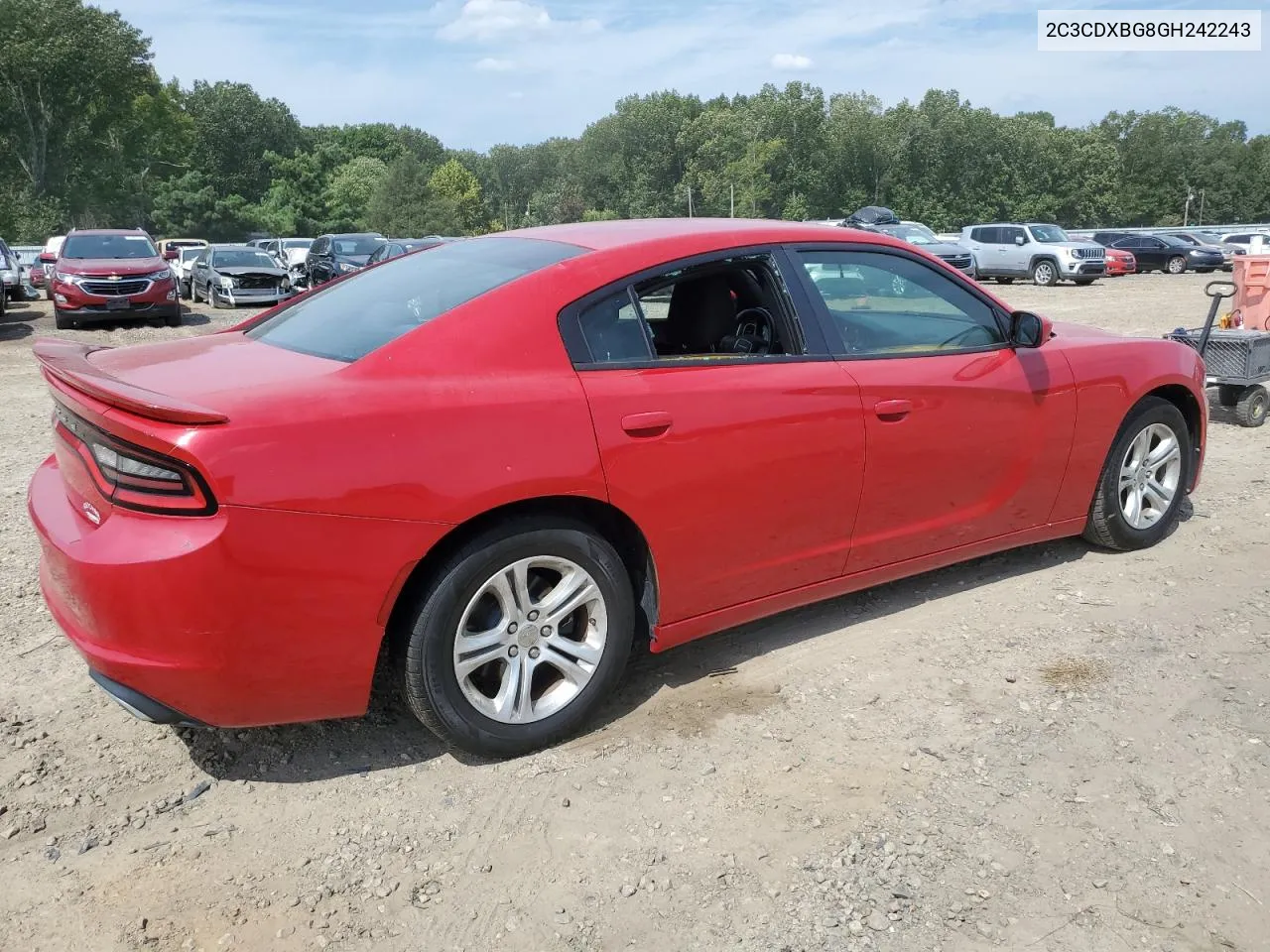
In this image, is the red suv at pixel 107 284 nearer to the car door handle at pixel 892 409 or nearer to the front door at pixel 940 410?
the front door at pixel 940 410

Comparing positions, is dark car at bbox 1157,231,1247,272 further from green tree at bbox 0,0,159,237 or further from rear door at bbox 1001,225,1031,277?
green tree at bbox 0,0,159,237

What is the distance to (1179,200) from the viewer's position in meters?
85.8

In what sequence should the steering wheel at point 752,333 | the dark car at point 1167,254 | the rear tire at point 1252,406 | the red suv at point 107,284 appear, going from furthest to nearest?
the dark car at point 1167,254 < the red suv at point 107,284 < the rear tire at point 1252,406 < the steering wheel at point 752,333

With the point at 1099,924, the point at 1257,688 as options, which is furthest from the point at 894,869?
the point at 1257,688

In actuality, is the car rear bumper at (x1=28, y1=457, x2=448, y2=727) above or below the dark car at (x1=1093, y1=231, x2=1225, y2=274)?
above

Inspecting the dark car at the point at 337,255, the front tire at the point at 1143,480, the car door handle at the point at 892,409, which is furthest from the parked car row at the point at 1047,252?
the car door handle at the point at 892,409

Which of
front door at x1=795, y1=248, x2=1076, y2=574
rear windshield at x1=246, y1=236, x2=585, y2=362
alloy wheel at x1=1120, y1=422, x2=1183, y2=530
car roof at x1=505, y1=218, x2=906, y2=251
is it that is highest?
car roof at x1=505, y1=218, x2=906, y2=251

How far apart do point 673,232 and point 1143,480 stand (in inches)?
109

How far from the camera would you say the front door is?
384 centimetres

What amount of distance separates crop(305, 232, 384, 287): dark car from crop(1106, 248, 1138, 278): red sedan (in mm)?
21968

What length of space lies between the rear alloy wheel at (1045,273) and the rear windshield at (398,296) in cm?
2743

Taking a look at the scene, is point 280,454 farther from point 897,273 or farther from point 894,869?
point 897,273

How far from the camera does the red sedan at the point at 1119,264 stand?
32094 millimetres

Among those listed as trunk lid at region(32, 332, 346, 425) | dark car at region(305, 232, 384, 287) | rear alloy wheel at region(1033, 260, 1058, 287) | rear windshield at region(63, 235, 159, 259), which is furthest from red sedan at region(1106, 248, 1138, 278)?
trunk lid at region(32, 332, 346, 425)
